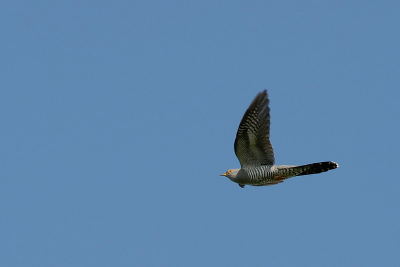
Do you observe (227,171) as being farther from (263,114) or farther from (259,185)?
(263,114)

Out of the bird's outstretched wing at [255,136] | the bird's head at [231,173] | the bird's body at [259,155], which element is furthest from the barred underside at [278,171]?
the bird's head at [231,173]

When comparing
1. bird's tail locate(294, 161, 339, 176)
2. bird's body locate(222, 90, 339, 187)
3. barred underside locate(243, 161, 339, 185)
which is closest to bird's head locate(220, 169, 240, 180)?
bird's body locate(222, 90, 339, 187)

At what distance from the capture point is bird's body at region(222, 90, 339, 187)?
11758 millimetres

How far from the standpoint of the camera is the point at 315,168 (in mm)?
11750

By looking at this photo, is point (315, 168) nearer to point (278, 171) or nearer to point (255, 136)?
point (278, 171)

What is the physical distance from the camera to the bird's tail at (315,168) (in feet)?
38.0

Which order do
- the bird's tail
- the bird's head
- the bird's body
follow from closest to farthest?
the bird's tail → the bird's body → the bird's head

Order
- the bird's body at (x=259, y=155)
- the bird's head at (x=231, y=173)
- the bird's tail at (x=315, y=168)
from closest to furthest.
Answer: the bird's tail at (x=315, y=168)
the bird's body at (x=259, y=155)
the bird's head at (x=231, y=173)

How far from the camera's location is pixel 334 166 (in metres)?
11.6

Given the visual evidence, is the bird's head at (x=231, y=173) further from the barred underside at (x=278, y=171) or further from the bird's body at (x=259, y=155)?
the barred underside at (x=278, y=171)

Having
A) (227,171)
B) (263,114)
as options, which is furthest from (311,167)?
(227,171)

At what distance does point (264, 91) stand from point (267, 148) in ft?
4.35

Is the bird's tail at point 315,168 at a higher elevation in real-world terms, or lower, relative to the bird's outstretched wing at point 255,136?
lower

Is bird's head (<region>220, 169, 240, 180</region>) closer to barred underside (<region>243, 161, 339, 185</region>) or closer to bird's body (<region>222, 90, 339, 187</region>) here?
bird's body (<region>222, 90, 339, 187</region>)
